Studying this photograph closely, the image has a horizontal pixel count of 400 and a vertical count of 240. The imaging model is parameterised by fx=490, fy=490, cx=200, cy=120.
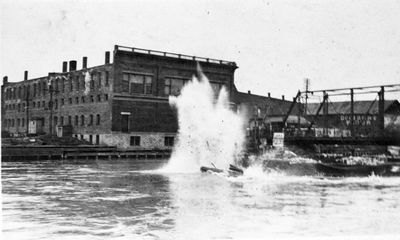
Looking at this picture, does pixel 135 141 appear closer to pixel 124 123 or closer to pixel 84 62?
pixel 124 123

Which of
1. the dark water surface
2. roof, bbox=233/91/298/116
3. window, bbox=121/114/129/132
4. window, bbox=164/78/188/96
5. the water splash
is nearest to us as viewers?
the dark water surface

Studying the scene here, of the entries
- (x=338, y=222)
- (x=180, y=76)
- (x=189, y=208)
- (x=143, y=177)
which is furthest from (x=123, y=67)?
(x=338, y=222)

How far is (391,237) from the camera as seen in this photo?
12.3 meters

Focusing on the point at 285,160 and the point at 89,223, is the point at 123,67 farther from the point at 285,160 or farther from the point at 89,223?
the point at 89,223

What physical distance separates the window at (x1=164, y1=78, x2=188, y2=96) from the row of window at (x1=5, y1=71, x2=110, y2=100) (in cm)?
657

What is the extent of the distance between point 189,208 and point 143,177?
438 inches

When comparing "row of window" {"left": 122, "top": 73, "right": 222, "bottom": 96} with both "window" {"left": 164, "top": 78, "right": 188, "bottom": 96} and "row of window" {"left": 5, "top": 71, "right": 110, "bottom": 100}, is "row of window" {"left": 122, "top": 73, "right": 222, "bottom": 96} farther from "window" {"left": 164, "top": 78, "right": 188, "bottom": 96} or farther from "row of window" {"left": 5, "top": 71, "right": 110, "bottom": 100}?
"row of window" {"left": 5, "top": 71, "right": 110, "bottom": 100}

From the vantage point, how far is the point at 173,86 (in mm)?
54688

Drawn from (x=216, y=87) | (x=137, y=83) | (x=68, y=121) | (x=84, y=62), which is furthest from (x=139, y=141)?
(x=84, y=62)

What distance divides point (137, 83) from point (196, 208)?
3767cm

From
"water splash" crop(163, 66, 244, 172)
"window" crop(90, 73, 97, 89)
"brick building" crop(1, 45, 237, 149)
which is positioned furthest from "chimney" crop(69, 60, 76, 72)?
"water splash" crop(163, 66, 244, 172)

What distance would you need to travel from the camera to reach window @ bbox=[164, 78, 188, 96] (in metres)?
54.4

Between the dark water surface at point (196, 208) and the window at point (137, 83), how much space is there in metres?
26.8

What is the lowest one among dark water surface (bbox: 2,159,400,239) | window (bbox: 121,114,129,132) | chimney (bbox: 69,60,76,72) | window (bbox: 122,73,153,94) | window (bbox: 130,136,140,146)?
dark water surface (bbox: 2,159,400,239)
